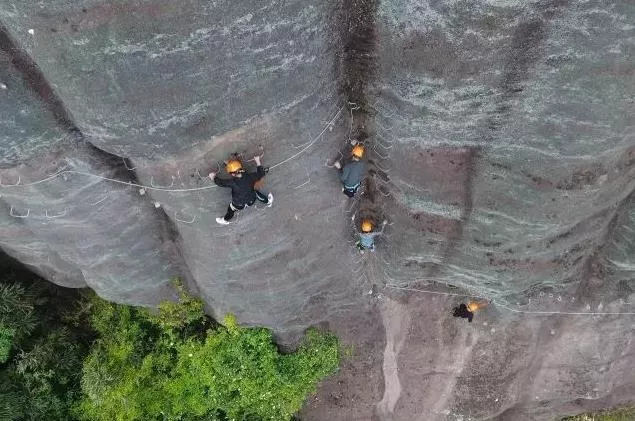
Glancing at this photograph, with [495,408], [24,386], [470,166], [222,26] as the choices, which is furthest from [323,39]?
[495,408]

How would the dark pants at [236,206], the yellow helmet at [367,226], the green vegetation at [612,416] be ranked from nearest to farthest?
the dark pants at [236,206] < the yellow helmet at [367,226] < the green vegetation at [612,416]

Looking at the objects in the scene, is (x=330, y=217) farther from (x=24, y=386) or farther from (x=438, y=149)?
(x=24, y=386)

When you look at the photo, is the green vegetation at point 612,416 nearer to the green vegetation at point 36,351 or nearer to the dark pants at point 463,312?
the dark pants at point 463,312


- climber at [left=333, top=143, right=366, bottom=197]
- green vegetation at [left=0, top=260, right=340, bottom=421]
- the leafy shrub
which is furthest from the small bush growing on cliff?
A: climber at [left=333, top=143, right=366, bottom=197]

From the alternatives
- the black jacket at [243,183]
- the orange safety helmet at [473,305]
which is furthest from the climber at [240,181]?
the orange safety helmet at [473,305]

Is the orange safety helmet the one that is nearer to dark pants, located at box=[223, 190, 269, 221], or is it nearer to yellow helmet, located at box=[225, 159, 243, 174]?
dark pants, located at box=[223, 190, 269, 221]
